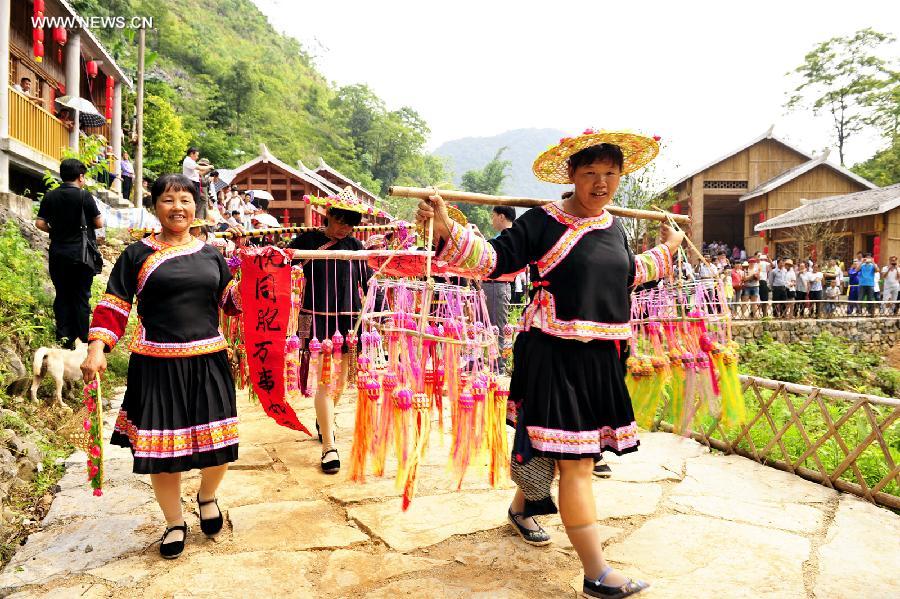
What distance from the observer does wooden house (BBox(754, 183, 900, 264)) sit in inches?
707

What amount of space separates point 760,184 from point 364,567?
26168 mm

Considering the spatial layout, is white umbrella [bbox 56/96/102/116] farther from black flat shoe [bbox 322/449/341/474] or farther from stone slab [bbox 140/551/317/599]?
stone slab [bbox 140/551/317/599]

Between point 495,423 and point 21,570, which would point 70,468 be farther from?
point 495,423

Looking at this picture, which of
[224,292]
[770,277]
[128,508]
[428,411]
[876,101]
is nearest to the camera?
[428,411]

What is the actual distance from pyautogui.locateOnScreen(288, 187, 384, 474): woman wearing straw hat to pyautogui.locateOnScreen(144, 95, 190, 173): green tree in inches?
727

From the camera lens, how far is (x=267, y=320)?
3.39 metres

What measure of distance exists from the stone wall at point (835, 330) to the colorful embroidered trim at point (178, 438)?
659 inches

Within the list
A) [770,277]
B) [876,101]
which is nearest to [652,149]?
[770,277]

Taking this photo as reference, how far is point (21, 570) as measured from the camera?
263cm

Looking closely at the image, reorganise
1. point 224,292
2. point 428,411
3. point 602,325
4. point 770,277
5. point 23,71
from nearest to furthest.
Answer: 1. point 602,325
2. point 428,411
3. point 224,292
4. point 23,71
5. point 770,277

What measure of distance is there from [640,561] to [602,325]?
1.17 m

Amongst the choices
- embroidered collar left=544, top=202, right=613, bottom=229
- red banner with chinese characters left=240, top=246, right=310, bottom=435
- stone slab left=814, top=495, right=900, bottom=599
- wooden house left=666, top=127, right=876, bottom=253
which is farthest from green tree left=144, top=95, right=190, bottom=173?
stone slab left=814, top=495, right=900, bottom=599

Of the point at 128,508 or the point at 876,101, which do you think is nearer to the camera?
the point at 128,508

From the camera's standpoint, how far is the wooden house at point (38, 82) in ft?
33.1
